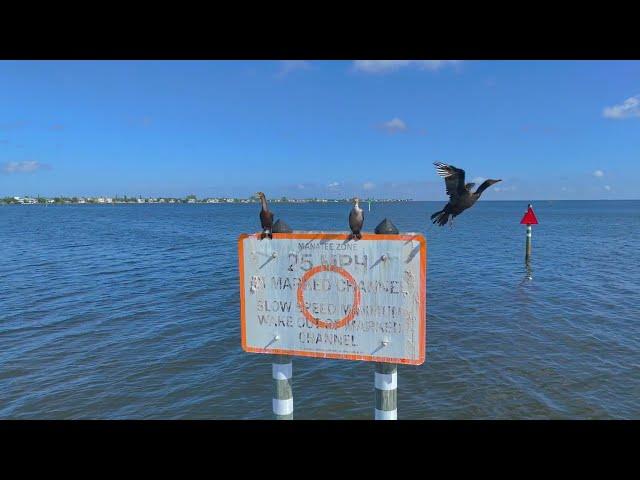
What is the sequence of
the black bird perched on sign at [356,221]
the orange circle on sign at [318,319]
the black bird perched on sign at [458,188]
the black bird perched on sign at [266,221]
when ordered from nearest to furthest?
the black bird perched on sign at [356,221], the orange circle on sign at [318,319], the black bird perched on sign at [266,221], the black bird perched on sign at [458,188]

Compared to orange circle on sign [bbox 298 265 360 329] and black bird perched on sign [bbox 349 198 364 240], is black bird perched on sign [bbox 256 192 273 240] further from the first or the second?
black bird perched on sign [bbox 349 198 364 240]

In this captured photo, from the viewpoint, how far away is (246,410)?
10.7m

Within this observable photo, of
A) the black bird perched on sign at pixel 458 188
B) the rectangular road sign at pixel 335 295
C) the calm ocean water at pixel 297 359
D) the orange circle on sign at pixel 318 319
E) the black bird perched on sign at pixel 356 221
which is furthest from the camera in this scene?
the calm ocean water at pixel 297 359

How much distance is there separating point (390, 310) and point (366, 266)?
2.29 ft

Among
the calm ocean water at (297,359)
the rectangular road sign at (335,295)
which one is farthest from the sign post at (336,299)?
the calm ocean water at (297,359)

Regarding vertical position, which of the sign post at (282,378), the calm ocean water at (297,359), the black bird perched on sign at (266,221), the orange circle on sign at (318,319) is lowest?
the calm ocean water at (297,359)

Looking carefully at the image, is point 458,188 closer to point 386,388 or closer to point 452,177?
point 452,177

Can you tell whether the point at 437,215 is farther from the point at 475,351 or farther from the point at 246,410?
the point at 475,351

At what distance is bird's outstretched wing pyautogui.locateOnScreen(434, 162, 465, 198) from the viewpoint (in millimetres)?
6516

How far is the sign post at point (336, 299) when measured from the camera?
18.4 feet

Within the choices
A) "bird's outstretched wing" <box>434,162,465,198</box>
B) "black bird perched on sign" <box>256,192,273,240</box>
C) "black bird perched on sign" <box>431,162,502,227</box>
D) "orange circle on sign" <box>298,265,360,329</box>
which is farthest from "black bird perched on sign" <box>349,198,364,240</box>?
"bird's outstretched wing" <box>434,162,465,198</box>

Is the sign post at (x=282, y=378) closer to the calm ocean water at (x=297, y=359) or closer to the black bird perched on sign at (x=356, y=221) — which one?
the black bird perched on sign at (x=356, y=221)

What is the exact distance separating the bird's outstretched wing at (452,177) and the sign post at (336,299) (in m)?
1.45
